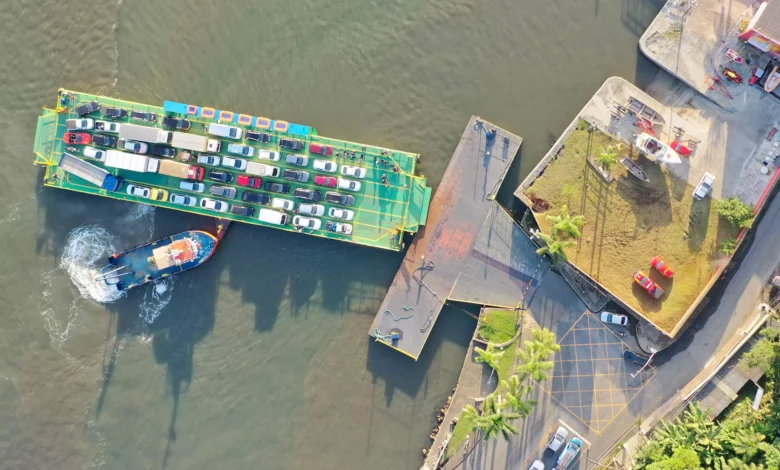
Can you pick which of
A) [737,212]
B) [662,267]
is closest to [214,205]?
[662,267]

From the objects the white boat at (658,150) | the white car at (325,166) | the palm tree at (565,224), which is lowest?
the white car at (325,166)

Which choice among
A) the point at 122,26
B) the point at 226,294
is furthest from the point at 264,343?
the point at 122,26

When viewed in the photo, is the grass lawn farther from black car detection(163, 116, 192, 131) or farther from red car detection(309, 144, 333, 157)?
black car detection(163, 116, 192, 131)

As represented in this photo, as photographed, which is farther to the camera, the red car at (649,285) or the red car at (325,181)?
the red car at (325,181)

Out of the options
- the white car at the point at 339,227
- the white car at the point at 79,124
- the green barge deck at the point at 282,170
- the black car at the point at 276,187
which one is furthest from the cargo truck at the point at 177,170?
the white car at the point at 339,227

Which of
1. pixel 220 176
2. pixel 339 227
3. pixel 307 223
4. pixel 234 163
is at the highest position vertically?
pixel 234 163

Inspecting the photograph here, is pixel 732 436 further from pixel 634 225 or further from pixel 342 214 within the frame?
pixel 342 214

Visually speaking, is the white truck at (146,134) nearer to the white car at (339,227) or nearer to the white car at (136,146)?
the white car at (136,146)
